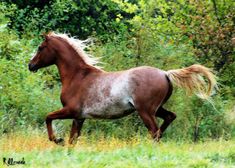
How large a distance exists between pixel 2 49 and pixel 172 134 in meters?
5.78

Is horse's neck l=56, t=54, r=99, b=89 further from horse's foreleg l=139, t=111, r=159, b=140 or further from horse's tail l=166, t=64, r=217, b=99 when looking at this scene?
horse's tail l=166, t=64, r=217, b=99

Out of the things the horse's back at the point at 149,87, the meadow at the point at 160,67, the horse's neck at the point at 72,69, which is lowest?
the meadow at the point at 160,67

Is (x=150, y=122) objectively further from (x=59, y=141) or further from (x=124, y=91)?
(x=59, y=141)

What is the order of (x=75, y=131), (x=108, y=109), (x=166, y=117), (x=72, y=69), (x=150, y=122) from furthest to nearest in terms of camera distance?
1. (x=72, y=69)
2. (x=75, y=131)
3. (x=166, y=117)
4. (x=108, y=109)
5. (x=150, y=122)

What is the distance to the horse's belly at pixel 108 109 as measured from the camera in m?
10.5

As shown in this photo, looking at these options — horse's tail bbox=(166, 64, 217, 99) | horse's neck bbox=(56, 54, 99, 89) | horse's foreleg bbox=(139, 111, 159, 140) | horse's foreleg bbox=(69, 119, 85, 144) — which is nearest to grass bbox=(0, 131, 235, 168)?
horse's foreleg bbox=(139, 111, 159, 140)

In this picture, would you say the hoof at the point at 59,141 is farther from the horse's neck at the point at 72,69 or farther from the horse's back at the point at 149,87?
the horse's back at the point at 149,87

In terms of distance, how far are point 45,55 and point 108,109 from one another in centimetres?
190

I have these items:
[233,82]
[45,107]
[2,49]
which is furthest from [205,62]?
[2,49]

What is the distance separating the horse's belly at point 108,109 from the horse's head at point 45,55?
4.79ft

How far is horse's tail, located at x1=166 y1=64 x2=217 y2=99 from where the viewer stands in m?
10.6

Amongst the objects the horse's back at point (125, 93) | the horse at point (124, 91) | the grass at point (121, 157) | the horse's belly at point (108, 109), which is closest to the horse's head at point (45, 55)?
the horse at point (124, 91)

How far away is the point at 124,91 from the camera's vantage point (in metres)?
10.5

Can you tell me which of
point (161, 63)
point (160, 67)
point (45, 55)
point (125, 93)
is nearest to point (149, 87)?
point (125, 93)
